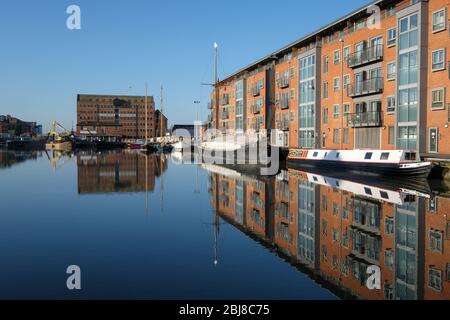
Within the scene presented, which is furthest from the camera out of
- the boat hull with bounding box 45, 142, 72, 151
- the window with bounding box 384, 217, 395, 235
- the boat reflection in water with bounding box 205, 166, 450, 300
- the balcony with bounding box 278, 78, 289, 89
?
the boat hull with bounding box 45, 142, 72, 151

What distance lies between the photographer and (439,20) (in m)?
31.2

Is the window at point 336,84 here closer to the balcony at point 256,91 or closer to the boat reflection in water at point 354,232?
the balcony at point 256,91

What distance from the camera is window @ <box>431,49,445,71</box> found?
30.9 metres

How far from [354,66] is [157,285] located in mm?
38763

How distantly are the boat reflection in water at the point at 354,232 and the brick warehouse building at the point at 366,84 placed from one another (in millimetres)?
10620

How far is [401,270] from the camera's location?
369 inches

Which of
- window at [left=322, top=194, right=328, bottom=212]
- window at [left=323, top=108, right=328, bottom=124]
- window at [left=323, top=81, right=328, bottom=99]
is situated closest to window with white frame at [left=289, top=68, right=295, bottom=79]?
window at [left=323, top=81, right=328, bottom=99]

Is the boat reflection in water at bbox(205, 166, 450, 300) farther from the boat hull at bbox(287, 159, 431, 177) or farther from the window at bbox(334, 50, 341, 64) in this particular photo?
the window at bbox(334, 50, 341, 64)

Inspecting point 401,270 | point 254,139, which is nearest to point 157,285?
point 401,270

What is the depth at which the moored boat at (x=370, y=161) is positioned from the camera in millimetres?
30016

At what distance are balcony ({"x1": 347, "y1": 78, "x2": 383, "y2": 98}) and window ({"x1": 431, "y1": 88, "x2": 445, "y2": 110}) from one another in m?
6.58

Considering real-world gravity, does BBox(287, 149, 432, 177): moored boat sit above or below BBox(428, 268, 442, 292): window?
above

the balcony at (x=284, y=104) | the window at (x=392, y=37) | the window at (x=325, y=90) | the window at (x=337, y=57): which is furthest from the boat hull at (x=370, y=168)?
the balcony at (x=284, y=104)
